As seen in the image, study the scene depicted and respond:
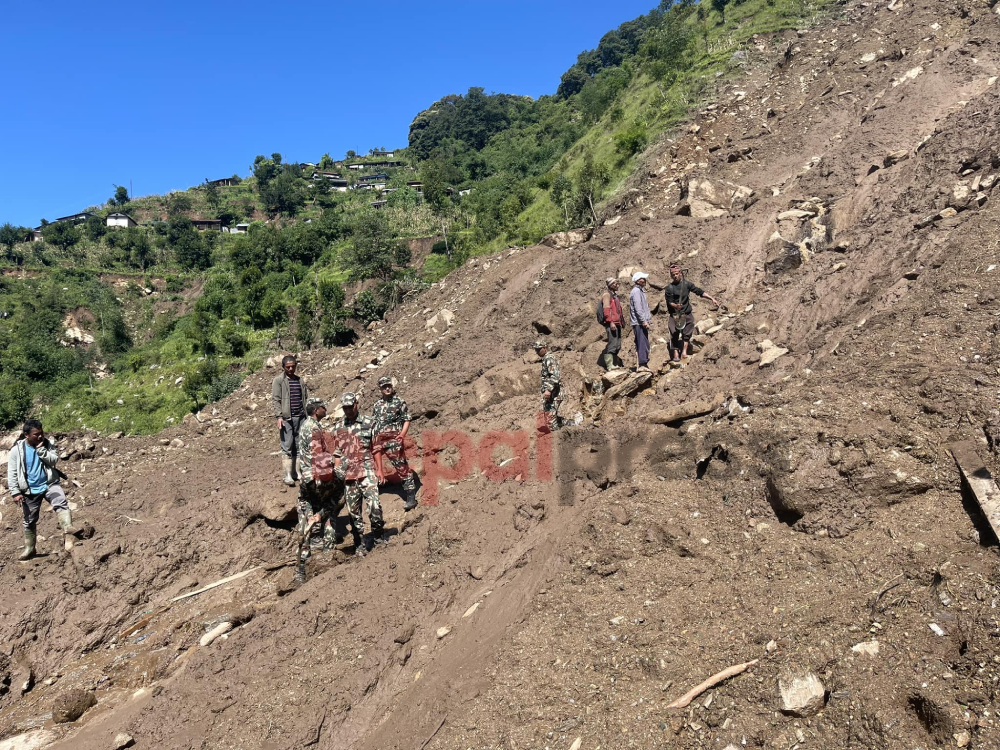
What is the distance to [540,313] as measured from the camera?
12.8 metres

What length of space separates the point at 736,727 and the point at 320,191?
258 feet

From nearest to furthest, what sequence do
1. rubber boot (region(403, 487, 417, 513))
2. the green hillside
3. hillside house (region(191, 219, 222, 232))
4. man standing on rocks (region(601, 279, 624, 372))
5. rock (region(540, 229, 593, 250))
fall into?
rubber boot (region(403, 487, 417, 513)) < man standing on rocks (region(601, 279, 624, 372)) < rock (region(540, 229, 593, 250)) < the green hillside < hillside house (region(191, 219, 222, 232))

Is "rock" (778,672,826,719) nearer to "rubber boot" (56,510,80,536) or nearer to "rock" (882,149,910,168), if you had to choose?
"rubber boot" (56,510,80,536)

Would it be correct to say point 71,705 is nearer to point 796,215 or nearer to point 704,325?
point 704,325

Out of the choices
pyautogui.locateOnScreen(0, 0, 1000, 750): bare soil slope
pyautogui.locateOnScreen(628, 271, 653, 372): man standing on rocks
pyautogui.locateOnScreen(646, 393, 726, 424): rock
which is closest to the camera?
pyautogui.locateOnScreen(0, 0, 1000, 750): bare soil slope

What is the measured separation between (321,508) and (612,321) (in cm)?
446

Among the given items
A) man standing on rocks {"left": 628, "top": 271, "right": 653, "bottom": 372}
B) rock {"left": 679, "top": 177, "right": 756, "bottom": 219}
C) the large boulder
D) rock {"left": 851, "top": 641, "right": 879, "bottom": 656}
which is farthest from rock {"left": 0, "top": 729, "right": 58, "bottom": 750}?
rock {"left": 679, "top": 177, "right": 756, "bottom": 219}

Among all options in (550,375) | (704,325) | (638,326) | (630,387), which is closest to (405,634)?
(550,375)

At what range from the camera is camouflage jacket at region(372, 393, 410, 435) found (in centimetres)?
653

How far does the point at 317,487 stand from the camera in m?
6.07

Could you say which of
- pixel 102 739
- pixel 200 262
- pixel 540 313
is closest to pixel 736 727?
pixel 102 739

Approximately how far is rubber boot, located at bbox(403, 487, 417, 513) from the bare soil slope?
0.80ft

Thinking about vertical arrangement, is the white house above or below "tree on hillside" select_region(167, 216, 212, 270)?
above

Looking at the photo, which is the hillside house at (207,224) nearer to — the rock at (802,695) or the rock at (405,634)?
the rock at (405,634)
